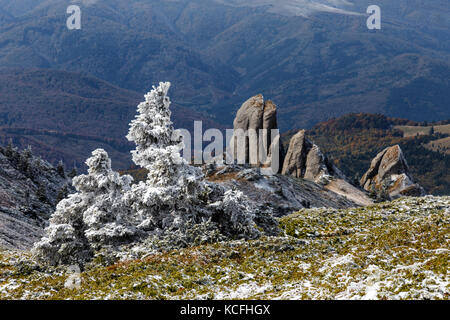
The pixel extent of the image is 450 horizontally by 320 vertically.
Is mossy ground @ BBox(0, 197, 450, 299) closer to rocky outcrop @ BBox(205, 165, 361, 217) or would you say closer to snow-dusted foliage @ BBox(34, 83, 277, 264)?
snow-dusted foliage @ BBox(34, 83, 277, 264)

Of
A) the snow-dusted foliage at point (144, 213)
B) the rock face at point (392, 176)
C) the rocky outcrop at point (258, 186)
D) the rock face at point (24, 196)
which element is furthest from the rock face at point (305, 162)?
the snow-dusted foliage at point (144, 213)

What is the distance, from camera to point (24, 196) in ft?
223

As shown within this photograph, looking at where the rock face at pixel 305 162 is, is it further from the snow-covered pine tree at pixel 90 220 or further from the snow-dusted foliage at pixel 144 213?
the snow-covered pine tree at pixel 90 220

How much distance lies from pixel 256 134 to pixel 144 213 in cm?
8332

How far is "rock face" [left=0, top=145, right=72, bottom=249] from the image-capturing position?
1804 inches

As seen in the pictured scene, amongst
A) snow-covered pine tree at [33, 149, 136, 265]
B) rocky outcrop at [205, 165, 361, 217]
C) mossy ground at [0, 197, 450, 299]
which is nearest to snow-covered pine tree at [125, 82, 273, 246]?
snow-covered pine tree at [33, 149, 136, 265]

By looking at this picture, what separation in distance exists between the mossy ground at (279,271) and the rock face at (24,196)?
18.6 meters

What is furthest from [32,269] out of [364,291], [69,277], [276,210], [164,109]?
[276,210]

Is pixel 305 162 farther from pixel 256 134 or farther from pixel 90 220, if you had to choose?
pixel 90 220

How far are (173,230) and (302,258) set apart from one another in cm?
932

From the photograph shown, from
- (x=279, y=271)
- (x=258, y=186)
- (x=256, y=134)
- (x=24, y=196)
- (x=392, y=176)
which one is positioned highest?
(x=256, y=134)

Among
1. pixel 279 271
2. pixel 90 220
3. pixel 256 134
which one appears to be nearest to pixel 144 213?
pixel 90 220

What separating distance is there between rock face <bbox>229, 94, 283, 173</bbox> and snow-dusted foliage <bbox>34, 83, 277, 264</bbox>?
78319mm
